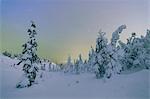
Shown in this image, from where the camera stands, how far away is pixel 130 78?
122 feet

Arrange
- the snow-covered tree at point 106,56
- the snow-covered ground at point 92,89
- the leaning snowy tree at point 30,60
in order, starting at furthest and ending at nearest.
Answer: the leaning snowy tree at point 30,60, the snow-covered tree at point 106,56, the snow-covered ground at point 92,89

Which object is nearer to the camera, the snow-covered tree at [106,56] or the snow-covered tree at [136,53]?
the snow-covered tree at [106,56]

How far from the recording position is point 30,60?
41938 mm

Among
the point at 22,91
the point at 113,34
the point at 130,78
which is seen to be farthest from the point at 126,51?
the point at 22,91

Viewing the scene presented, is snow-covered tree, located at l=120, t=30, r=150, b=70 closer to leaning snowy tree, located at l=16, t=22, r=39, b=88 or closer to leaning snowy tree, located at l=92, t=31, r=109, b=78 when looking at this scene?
leaning snowy tree, located at l=92, t=31, r=109, b=78

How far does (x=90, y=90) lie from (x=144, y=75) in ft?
23.2

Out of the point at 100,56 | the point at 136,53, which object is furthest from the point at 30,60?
the point at 136,53

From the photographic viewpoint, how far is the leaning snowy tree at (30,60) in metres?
41.7

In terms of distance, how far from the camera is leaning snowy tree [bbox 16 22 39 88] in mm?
41688

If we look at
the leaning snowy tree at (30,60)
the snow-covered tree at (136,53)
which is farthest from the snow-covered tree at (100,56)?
the leaning snowy tree at (30,60)

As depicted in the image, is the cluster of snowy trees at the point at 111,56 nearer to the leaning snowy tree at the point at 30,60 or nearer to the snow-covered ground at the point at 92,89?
the snow-covered ground at the point at 92,89

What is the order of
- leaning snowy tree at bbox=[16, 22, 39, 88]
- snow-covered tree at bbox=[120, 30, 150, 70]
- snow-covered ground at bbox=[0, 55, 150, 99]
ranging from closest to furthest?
snow-covered ground at bbox=[0, 55, 150, 99]
leaning snowy tree at bbox=[16, 22, 39, 88]
snow-covered tree at bbox=[120, 30, 150, 70]

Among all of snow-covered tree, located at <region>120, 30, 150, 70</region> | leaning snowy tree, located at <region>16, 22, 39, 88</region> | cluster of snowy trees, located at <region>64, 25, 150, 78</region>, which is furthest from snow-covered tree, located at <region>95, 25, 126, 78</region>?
leaning snowy tree, located at <region>16, 22, 39, 88</region>

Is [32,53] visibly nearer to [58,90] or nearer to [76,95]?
[58,90]
